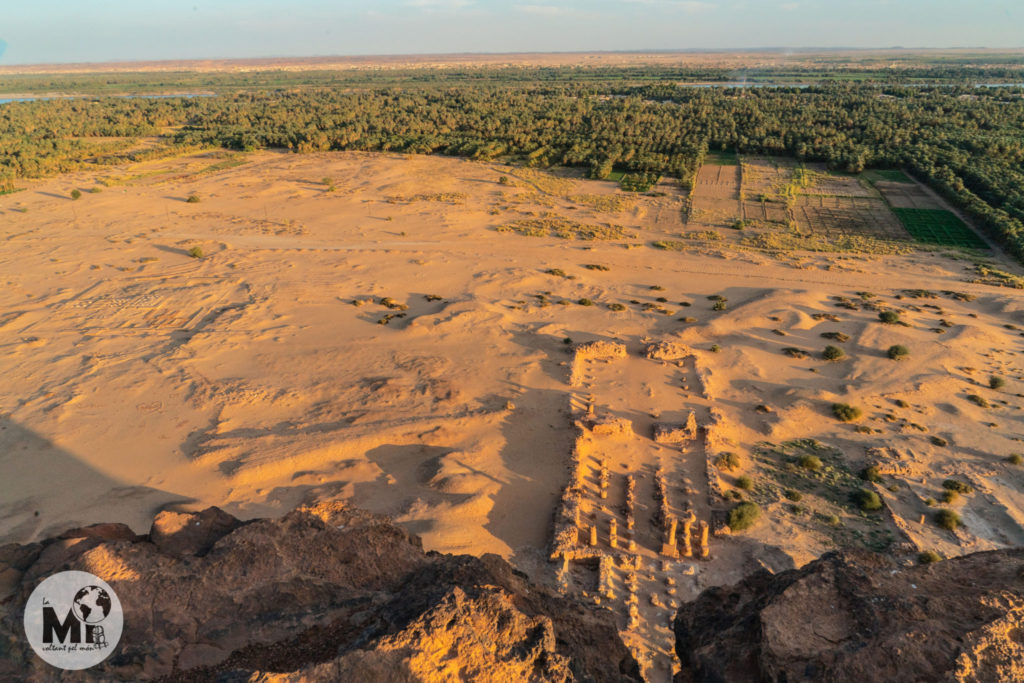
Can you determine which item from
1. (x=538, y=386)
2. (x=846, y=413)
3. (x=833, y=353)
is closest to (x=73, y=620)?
(x=538, y=386)

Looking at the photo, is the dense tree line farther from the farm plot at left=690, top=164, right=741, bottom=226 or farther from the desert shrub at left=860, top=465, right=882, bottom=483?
the desert shrub at left=860, top=465, right=882, bottom=483

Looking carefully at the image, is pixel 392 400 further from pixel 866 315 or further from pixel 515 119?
pixel 515 119

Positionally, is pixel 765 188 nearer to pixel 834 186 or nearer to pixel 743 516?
pixel 834 186

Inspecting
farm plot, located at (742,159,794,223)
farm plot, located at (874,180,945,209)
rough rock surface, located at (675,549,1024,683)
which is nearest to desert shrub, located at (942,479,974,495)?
rough rock surface, located at (675,549,1024,683)

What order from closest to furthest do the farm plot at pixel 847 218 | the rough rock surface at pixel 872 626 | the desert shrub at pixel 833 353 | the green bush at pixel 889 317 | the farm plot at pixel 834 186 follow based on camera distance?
the rough rock surface at pixel 872 626
the desert shrub at pixel 833 353
the green bush at pixel 889 317
the farm plot at pixel 847 218
the farm plot at pixel 834 186

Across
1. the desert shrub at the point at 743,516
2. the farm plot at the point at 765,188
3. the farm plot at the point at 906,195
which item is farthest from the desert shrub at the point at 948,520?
the farm plot at the point at 906,195

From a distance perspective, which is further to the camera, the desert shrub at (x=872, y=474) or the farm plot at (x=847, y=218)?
the farm plot at (x=847, y=218)

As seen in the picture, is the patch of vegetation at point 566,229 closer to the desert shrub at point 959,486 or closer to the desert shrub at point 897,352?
the desert shrub at point 897,352
